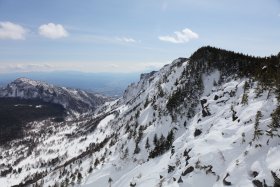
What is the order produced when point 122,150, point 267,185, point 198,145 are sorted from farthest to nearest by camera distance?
point 122,150, point 198,145, point 267,185

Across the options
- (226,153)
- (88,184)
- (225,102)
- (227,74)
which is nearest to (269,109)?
(226,153)

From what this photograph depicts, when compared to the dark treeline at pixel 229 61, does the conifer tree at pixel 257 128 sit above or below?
below

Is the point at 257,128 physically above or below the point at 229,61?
below

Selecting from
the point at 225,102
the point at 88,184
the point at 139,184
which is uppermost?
the point at 225,102

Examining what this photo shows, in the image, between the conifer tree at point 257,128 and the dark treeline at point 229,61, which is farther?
the dark treeline at point 229,61

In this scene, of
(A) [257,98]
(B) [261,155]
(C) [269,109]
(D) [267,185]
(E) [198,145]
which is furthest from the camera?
(A) [257,98]

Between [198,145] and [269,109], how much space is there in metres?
12.8

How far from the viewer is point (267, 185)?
3088cm

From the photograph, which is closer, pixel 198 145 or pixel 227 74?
pixel 198 145

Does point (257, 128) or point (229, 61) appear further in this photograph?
point (229, 61)

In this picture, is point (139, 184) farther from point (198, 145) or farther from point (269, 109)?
point (269, 109)

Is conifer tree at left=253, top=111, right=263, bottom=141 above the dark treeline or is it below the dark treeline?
Answer: below

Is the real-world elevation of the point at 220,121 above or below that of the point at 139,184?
above

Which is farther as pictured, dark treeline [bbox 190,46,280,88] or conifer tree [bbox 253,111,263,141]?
dark treeline [bbox 190,46,280,88]
